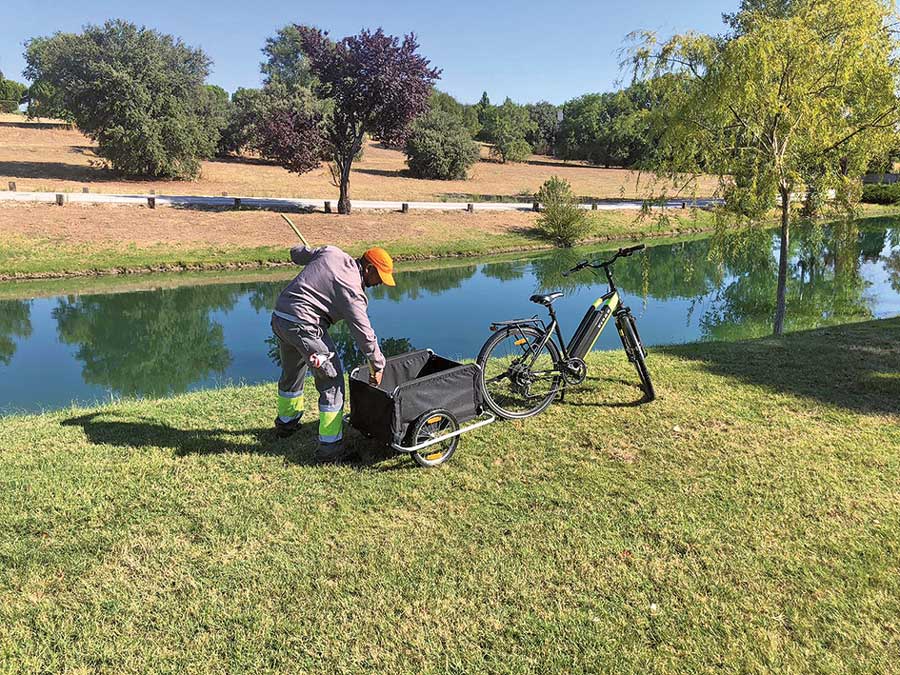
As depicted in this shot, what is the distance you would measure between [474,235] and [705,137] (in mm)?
16812

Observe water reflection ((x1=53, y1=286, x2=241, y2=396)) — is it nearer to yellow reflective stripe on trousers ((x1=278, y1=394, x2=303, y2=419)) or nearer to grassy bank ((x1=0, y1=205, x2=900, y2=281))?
grassy bank ((x1=0, y1=205, x2=900, y2=281))

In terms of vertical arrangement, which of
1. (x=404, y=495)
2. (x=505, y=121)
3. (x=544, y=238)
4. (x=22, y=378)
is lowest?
(x=22, y=378)

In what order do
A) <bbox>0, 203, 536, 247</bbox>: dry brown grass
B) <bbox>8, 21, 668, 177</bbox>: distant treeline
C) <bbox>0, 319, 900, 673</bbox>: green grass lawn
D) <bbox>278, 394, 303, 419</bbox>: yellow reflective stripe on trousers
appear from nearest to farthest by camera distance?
<bbox>0, 319, 900, 673</bbox>: green grass lawn, <bbox>278, 394, 303, 419</bbox>: yellow reflective stripe on trousers, <bbox>0, 203, 536, 247</bbox>: dry brown grass, <bbox>8, 21, 668, 177</bbox>: distant treeline

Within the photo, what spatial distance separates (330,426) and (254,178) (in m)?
40.0

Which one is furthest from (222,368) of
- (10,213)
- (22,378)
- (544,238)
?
(544,238)

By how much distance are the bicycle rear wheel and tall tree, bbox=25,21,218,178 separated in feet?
112

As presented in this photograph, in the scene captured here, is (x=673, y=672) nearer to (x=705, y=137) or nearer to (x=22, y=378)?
(x=705, y=137)

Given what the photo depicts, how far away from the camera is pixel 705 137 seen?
939 cm

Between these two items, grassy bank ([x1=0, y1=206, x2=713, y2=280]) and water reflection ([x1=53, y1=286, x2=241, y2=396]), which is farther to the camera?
grassy bank ([x1=0, y1=206, x2=713, y2=280])

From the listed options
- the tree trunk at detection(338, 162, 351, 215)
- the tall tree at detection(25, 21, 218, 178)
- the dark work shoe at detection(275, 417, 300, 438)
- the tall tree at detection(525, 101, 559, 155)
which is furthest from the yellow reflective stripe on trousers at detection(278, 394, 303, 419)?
the tall tree at detection(525, 101, 559, 155)

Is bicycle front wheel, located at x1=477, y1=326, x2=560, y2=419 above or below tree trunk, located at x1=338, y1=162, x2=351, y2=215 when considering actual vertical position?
below

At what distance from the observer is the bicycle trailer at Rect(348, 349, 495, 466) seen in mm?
4406

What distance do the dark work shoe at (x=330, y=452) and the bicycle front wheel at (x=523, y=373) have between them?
1457 millimetres

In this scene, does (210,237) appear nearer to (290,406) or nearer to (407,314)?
(407,314)
